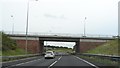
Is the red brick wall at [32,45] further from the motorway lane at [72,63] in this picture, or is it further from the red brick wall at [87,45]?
the motorway lane at [72,63]

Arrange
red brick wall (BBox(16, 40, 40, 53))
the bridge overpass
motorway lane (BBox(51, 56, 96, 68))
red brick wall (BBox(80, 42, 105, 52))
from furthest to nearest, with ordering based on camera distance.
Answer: red brick wall (BBox(80, 42, 105, 52))
the bridge overpass
red brick wall (BBox(16, 40, 40, 53))
motorway lane (BBox(51, 56, 96, 68))

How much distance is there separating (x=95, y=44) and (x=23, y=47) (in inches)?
818

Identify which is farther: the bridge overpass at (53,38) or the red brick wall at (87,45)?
the red brick wall at (87,45)

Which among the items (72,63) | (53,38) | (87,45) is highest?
(53,38)

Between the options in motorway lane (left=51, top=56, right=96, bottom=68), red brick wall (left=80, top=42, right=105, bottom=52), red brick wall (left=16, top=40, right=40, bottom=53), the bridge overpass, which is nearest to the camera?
motorway lane (left=51, top=56, right=96, bottom=68)

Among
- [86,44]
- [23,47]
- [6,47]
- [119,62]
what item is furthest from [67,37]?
[119,62]

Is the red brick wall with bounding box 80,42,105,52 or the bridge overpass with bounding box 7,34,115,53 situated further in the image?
the red brick wall with bounding box 80,42,105,52

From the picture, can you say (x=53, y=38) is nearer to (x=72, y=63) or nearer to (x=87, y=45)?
(x=87, y=45)

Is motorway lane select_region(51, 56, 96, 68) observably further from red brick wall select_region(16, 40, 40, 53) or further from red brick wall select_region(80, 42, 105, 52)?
→ red brick wall select_region(80, 42, 105, 52)

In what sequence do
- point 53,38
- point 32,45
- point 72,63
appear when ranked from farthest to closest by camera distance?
1. point 53,38
2. point 32,45
3. point 72,63

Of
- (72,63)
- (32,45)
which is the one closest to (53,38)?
(32,45)

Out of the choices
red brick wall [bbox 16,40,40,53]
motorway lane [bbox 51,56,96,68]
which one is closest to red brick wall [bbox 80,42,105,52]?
red brick wall [bbox 16,40,40,53]

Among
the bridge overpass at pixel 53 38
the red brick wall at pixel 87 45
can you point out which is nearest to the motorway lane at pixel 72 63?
the bridge overpass at pixel 53 38

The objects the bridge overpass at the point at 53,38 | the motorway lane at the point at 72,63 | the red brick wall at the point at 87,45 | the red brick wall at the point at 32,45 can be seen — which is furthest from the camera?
the red brick wall at the point at 87,45
